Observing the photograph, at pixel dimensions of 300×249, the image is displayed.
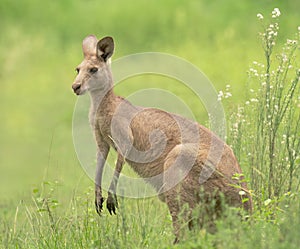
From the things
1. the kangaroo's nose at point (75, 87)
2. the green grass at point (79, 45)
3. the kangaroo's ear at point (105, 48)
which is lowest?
the kangaroo's nose at point (75, 87)

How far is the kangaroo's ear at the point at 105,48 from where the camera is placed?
7.16 metres

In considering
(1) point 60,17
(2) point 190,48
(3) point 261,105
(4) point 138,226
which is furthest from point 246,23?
(4) point 138,226

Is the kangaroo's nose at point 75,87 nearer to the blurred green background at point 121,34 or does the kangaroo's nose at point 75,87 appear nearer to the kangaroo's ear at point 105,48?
the kangaroo's ear at point 105,48

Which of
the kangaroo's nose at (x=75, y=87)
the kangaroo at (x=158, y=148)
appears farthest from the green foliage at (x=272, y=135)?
the kangaroo's nose at (x=75, y=87)

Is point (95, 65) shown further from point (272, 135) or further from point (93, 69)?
point (272, 135)

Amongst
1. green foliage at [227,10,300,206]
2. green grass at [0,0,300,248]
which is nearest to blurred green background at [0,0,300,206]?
green grass at [0,0,300,248]

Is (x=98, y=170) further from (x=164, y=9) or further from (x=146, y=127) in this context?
(x=164, y=9)

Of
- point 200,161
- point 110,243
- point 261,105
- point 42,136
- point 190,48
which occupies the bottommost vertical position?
point 110,243

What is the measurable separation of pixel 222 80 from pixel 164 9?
8.48 ft

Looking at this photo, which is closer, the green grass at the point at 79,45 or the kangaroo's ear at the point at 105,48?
the kangaroo's ear at the point at 105,48

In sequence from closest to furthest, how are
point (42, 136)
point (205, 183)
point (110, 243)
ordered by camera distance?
point (110, 243) → point (205, 183) → point (42, 136)

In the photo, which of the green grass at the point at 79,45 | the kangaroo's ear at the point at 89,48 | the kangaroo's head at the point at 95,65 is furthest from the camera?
the green grass at the point at 79,45

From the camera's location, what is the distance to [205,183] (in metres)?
6.58

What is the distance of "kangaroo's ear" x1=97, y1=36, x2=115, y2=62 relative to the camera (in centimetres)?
716
